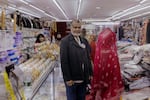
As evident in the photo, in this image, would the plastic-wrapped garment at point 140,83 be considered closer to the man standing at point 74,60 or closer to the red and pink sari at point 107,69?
the red and pink sari at point 107,69

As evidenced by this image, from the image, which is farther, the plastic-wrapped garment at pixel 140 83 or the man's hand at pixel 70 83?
the plastic-wrapped garment at pixel 140 83

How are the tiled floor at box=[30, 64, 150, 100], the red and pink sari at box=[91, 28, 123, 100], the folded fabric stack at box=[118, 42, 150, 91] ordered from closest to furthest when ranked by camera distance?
the red and pink sari at box=[91, 28, 123, 100] → the tiled floor at box=[30, 64, 150, 100] → the folded fabric stack at box=[118, 42, 150, 91]

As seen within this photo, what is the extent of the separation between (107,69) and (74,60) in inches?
31.5

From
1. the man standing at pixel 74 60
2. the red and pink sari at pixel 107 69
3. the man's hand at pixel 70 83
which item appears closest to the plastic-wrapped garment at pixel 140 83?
the red and pink sari at pixel 107 69

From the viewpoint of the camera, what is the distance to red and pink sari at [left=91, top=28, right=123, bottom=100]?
142 inches

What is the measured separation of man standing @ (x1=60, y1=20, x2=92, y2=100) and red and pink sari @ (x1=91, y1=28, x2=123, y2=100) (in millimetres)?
550

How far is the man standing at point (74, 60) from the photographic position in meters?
3.00

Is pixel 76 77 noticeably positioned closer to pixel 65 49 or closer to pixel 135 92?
pixel 65 49

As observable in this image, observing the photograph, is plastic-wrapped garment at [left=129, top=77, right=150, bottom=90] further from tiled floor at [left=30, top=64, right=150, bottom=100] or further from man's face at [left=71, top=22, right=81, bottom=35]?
man's face at [left=71, top=22, right=81, bottom=35]

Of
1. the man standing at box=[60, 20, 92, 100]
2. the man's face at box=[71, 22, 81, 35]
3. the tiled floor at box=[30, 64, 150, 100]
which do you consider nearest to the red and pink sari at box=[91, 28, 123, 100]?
Result: the man standing at box=[60, 20, 92, 100]

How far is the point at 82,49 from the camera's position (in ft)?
10.1

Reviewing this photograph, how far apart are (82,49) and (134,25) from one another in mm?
10029

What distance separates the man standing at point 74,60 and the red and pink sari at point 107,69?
0.55m

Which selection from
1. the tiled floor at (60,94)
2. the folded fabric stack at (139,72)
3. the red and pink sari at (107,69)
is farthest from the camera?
the folded fabric stack at (139,72)
